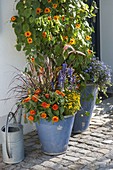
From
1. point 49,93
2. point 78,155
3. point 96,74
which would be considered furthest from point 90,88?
point 78,155

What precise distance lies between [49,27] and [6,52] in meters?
0.64

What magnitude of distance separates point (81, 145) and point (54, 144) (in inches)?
16.4

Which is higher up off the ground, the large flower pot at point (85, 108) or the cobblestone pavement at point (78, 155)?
the large flower pot at point (85, 108)

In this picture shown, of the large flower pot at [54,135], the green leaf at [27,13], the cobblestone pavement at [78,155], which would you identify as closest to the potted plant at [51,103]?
the large flower pot at [54,135]

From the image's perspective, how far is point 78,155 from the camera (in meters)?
3.38

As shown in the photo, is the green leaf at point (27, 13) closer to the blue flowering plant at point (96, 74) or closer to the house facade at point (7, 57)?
the house facade at point (7, 57)

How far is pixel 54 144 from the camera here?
11.1 feet

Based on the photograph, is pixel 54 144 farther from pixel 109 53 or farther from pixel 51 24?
pixel 109 53

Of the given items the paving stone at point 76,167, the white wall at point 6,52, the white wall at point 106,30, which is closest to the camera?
the paving stone at point 76,167

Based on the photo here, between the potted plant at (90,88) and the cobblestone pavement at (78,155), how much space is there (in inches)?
6.8

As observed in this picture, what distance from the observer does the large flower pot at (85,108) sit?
3883 mm

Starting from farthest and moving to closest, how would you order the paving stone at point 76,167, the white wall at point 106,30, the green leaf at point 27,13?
the white wall at point 106,30 → the green leaf at point 27,13 → the paving stone at point 76,167

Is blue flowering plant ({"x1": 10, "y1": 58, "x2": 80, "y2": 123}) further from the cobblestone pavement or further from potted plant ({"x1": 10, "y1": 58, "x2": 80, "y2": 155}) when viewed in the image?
the cobblestone pavement

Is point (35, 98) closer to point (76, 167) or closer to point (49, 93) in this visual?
point (49, 93)
